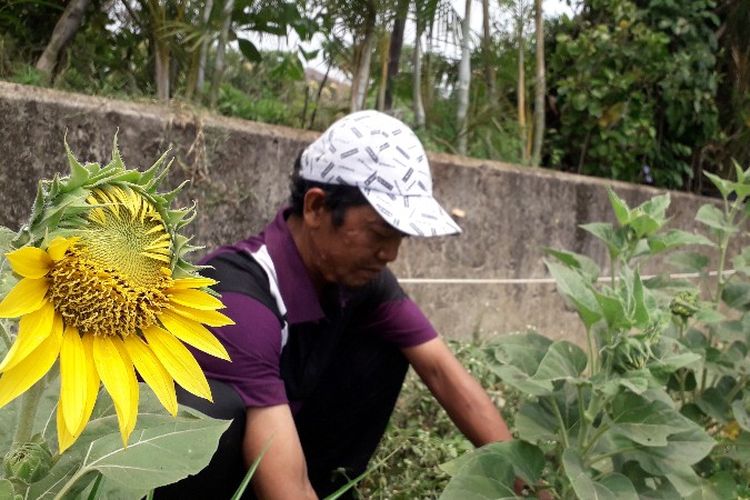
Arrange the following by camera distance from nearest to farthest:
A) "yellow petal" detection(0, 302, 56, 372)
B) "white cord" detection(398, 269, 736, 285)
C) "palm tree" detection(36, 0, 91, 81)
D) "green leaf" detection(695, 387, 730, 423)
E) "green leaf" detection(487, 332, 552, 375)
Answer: "yellow petal" detection(0, 302, 56, 372) → "green leaf" detection(487, 332, 552, 375) → "green leaf" detection(695, 387, 730, 423) → "palm tree" detection(36, 0, 91, 81) → "white cord" detection(398, 269, 736, 285)

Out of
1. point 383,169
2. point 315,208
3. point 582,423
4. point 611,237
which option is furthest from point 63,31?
point 582,423

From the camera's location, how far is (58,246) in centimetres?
70

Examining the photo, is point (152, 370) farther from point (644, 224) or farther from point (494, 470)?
point (644, 224)

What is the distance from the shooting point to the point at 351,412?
2445mm

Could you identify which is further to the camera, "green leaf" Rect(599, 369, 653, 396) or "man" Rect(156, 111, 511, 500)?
"man" Rect(156, 111, 511, 500)

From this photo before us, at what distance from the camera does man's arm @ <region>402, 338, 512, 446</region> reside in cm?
238

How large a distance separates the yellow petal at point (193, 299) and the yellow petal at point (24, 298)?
110 mm

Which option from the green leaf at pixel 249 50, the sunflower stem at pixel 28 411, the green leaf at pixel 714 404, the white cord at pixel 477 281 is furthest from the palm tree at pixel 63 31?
the sunflower stem at pixel 28 411

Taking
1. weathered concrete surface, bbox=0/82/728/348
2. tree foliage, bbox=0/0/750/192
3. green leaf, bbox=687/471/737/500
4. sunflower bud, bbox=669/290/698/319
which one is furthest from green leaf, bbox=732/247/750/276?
tree foliage, bbox=0/0/750/192

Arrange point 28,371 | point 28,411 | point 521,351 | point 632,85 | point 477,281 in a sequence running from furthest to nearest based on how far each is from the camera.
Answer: point 632,85, point 477,281, point 521,351, point 28,411, point 28,371

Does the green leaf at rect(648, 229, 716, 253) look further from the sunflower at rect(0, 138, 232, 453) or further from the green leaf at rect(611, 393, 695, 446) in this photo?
the sunflower at rect(0, 138, 232, 453)

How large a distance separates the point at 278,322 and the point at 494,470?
2.04ft

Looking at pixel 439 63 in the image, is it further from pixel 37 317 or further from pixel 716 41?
pixel 37 317

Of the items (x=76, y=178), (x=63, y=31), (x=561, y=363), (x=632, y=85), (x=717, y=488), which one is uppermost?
(x=632, y=85)
